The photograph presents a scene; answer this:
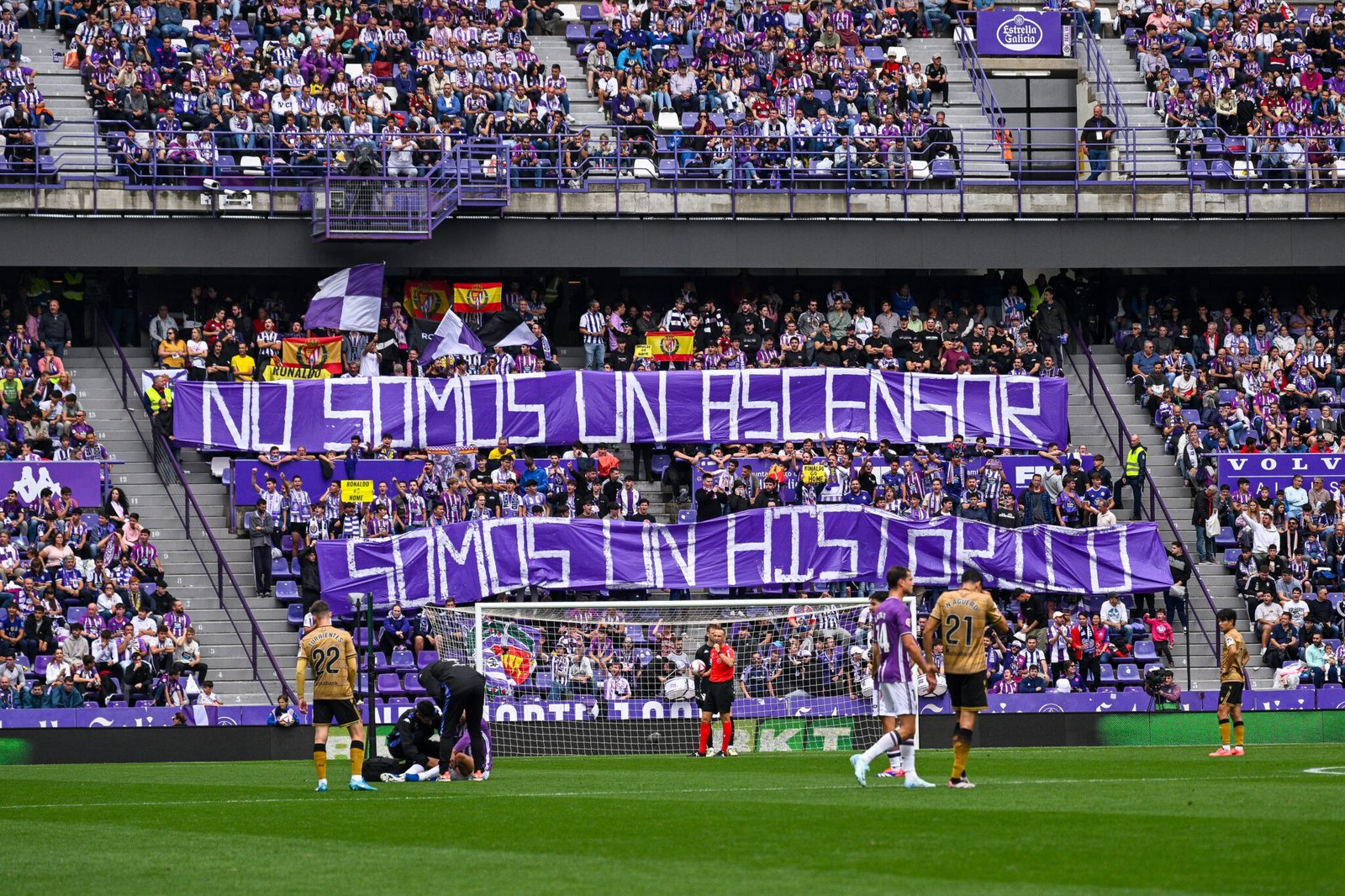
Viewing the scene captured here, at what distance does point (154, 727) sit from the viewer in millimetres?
28359

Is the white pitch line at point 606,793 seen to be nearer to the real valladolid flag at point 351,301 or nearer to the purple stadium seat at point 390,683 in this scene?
the purple stadium seat at point 390,683

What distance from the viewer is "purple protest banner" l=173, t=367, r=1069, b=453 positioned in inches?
1394

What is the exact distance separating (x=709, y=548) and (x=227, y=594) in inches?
321

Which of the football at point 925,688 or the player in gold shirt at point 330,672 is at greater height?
the player in gold shirt at point 330,672

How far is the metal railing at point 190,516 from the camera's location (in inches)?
1248

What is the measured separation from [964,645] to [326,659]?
228 inches

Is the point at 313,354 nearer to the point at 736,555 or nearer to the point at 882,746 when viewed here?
the point at 736,555

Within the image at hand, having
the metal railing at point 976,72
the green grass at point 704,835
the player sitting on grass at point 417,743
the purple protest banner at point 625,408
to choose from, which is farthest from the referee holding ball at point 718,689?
the metal railing at point 976,72

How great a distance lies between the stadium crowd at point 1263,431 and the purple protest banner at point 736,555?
6.88ft

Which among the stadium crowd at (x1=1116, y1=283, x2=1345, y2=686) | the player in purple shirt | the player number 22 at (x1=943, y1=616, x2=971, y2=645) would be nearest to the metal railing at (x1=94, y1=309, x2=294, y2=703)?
the player in purple shirt

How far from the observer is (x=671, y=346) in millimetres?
38188

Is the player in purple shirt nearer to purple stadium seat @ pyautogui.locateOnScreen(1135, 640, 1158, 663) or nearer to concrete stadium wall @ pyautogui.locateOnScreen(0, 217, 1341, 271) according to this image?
purple stadium seat @ pyautogui.locateOnScreen(1135, 640, 1158, 663)

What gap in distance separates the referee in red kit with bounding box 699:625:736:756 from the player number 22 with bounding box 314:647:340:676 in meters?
9.38

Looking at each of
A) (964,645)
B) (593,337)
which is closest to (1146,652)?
(593,337)
